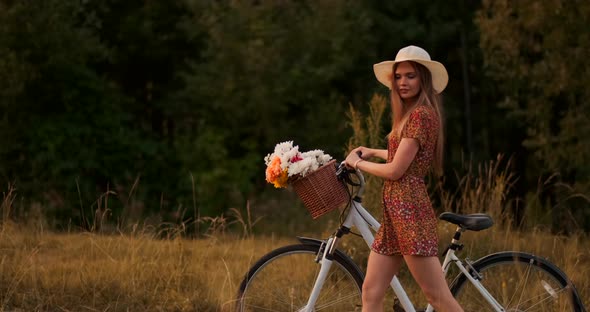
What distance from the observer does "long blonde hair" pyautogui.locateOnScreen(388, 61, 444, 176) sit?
443 cm

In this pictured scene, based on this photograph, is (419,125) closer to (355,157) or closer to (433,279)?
(355,157)

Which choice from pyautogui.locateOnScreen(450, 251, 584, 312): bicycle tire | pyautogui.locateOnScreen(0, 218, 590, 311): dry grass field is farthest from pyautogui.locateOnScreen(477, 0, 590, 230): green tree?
pyautogui.locateOnScreen(450, 251, 584, 312): bicycle tire

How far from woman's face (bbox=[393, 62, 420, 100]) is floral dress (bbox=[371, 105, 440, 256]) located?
113 millimetres

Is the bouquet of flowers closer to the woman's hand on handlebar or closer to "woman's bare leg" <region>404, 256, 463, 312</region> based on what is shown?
the woman's hand on handlebar

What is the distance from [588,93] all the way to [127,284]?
10749 mm

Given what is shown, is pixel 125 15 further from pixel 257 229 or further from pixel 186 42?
pixel 257 229

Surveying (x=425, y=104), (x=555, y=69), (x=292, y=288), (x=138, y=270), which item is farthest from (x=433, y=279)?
(x=555, y=69)

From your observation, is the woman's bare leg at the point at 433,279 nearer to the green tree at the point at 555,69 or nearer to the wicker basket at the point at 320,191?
the wicker basket at the point at 320,191

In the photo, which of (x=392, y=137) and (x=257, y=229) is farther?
(x=257, y=229)

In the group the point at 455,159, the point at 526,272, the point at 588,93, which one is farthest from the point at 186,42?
the point at 526,272

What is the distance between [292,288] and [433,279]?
133cm

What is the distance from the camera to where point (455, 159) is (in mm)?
21844

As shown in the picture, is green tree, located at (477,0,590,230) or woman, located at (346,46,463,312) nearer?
woman, located at (346,46,463,312)

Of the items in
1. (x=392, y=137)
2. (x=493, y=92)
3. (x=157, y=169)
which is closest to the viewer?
(x=392, y=137)
